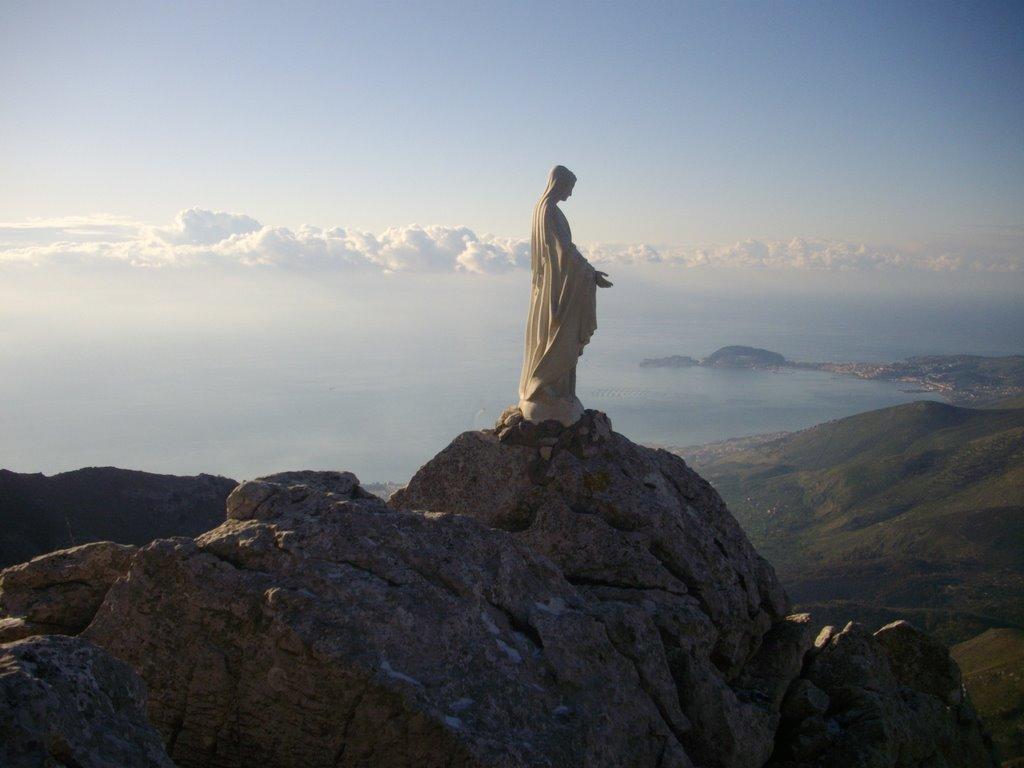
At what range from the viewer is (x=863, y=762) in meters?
9.52

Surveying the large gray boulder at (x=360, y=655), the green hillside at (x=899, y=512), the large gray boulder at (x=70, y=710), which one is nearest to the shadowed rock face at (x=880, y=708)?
the large gray boulder at (x=360, y=655)

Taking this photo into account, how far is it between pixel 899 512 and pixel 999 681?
51.7 m

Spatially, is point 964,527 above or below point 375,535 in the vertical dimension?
below

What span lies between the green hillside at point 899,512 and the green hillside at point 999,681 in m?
2.42

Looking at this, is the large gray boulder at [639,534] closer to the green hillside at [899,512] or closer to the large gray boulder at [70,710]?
the large gray boulder at [70,710]

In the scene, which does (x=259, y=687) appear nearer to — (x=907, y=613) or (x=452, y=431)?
(x=907, y=613)

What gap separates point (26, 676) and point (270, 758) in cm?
289

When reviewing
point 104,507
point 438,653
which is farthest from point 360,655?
point 104,507

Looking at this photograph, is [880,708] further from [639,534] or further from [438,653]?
[438,653]

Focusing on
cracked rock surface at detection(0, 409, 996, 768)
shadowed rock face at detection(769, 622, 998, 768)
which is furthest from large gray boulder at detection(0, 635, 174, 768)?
shadowed rock face at detection(769, 622, 998, 768)

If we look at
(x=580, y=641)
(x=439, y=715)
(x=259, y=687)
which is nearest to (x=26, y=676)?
(x=259, y=687)

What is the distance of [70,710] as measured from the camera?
193 inches

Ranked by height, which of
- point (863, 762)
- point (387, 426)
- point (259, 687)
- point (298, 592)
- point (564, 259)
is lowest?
point (387, 426)

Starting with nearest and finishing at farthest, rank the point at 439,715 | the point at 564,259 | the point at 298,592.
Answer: the point at 439,715 → the point at 298,592 → the point at 564,259
